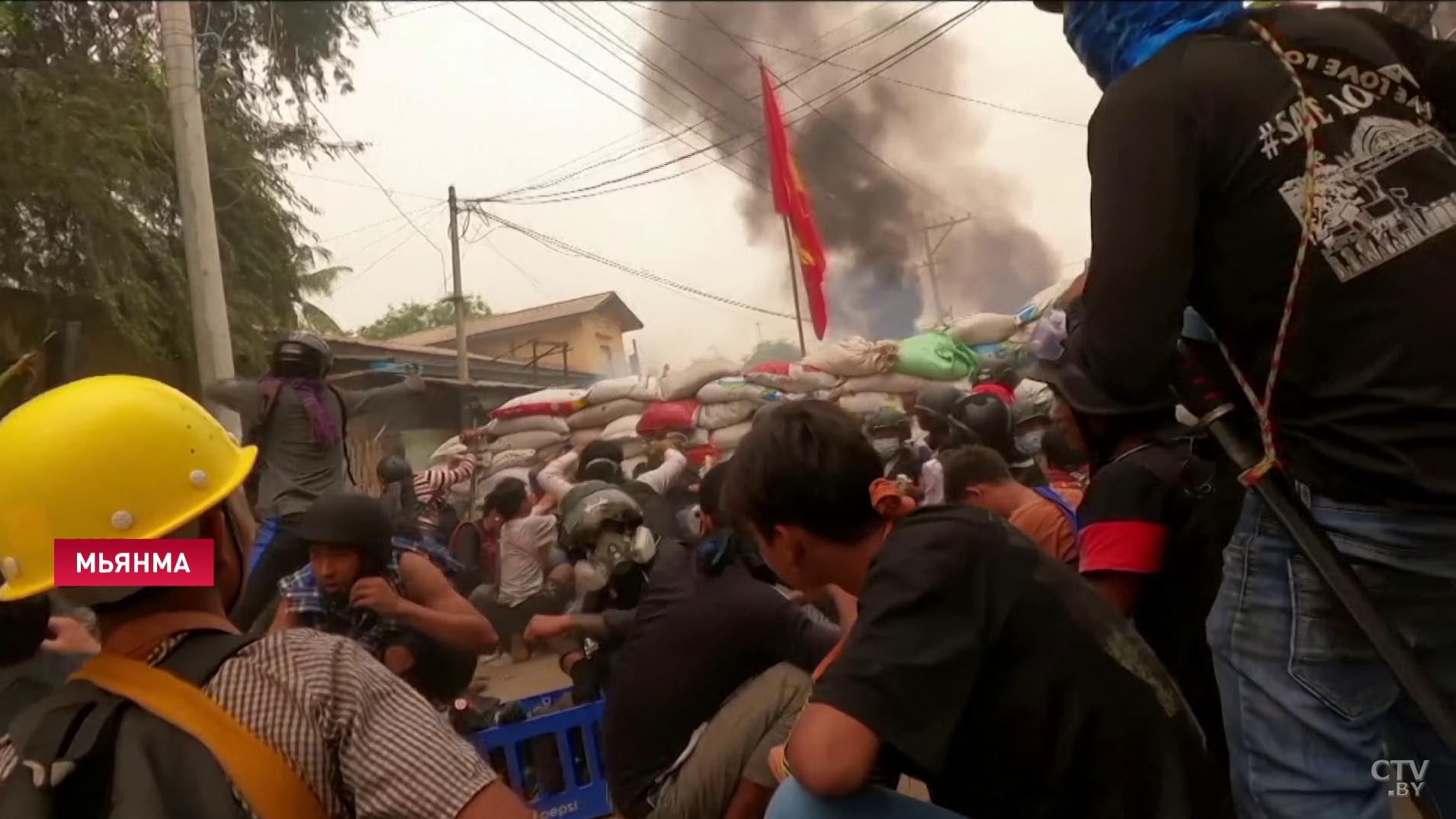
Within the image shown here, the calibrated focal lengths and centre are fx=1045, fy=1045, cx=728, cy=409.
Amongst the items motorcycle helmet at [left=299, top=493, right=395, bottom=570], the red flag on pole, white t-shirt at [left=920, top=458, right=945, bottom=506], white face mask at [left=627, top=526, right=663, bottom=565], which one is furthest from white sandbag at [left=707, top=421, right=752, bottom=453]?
motorcycle helmet at [left=299, top=493, right=395, bottom=570]

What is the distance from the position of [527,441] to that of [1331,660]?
4662 mm

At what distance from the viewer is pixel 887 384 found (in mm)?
6293

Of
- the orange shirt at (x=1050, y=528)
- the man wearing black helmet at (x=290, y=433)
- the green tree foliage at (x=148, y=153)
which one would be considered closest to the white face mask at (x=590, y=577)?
the man wearing black helmet at (x=290, y=433)

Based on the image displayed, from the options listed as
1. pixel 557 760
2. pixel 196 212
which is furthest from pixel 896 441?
pixel 196 212

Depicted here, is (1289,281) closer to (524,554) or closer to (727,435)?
(524,554)

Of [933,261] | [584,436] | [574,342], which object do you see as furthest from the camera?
[933,261]

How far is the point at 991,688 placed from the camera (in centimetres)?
116

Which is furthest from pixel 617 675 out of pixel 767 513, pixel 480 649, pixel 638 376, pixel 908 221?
pixel 908 221

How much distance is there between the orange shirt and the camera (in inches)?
82.2

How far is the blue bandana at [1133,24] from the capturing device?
1.21m

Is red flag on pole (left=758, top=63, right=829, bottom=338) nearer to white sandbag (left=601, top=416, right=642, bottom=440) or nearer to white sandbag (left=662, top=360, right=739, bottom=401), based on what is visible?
white sandbag (left=662, top=360, right=739, bottom=401)

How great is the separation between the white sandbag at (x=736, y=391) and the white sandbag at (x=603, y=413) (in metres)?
0.42

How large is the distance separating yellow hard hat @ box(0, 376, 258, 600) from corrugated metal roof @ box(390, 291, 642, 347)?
11.8 ft

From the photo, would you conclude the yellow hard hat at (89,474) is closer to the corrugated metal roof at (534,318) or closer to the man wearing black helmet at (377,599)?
the man wearing black helmet at (377,599)
